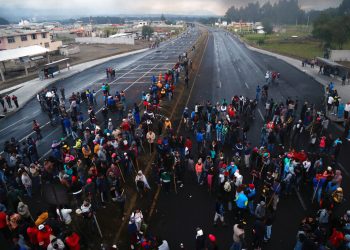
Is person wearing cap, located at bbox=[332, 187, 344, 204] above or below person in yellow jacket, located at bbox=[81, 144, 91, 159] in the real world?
below

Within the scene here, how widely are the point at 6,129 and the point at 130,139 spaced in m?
11.5

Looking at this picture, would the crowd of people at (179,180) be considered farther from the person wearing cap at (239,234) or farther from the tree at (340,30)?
the tree at (340,30)

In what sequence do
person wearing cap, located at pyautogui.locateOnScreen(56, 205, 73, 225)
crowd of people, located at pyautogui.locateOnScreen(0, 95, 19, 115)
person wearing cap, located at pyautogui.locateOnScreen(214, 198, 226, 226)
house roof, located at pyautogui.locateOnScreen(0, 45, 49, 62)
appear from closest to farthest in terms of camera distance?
person wearing cap, located at pyautogui.locateOnScreen(56, 205, 73, 225) < person wearing cap, located at pyautogui.locateOnScreen(214, 198, 226, 226) < crowd of people, located at pyautogui.locateOnScreen(0, 95, 19, 115) < house roof, located at pyautogui.locateOnScreen(0, 45, 49, 62)

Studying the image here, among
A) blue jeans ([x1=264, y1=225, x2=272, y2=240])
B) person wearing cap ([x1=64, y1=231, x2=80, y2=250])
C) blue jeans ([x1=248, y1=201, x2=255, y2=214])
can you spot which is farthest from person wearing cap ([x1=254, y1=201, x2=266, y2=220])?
person wearing cap ([x1=64, y1=231, x2=80, y2=250])

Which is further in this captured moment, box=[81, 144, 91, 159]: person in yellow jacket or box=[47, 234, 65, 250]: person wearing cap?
box=[81, 144, 91, 159]: person in yellow jacket

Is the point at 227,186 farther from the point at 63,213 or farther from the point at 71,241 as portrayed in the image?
the point at 63,213

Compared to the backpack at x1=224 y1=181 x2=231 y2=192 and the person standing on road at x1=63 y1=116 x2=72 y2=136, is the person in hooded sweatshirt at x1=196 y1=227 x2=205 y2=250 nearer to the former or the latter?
the backpack at x1=224 y1=181 x2=231 y2=192

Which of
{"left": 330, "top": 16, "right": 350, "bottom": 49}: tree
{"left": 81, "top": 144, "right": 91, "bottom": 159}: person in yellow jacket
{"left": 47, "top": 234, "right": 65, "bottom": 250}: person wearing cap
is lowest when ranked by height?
{"left": 47, "top": 234, "right": 65, "bottom": 250}: person wearing cap

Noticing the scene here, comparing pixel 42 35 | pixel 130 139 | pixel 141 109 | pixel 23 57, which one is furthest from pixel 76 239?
pixel 42 35

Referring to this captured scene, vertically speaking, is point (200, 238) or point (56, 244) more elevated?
point (56, 244)

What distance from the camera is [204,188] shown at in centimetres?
1343

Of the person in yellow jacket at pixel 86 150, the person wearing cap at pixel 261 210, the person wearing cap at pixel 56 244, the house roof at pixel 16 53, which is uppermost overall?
the house roof at pixel 16 53

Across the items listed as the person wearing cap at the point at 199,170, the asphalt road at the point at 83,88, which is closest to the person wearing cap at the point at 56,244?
the person wearing cap at the point at 199,170

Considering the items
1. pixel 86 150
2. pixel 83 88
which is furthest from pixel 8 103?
pixel 86 150
